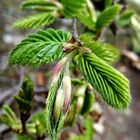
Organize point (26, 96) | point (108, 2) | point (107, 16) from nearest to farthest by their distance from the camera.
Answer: point (26, 96)
point (107, 16)
point (108, 2)

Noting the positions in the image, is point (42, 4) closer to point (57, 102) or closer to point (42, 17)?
point (42, 17)

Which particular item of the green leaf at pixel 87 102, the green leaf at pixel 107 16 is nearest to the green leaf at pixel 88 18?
the green leaf at pixel 107 16

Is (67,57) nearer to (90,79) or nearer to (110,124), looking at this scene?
(90,79)

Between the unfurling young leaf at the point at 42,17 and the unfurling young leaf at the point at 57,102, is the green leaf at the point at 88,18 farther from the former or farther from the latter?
the unfurling young leaf at the point at 57,102

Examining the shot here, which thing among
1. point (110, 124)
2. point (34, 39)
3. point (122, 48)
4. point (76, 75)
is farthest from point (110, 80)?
point (122, 48)

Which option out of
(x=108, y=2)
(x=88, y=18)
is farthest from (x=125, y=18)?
(x=88, y=18)
